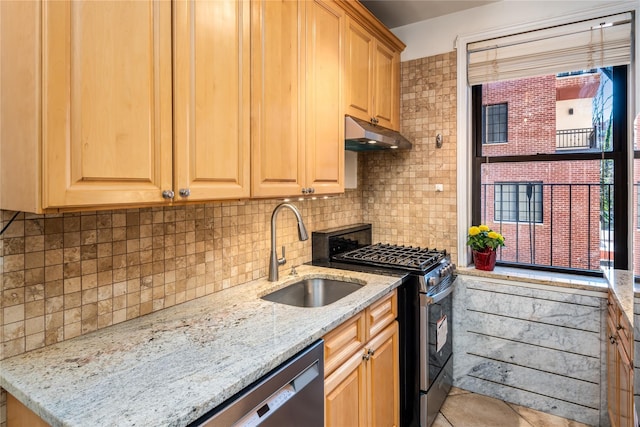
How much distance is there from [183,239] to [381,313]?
1026 mm

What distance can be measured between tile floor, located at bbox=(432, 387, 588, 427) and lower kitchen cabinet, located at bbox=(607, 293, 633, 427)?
0.34 m

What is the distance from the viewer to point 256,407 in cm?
109

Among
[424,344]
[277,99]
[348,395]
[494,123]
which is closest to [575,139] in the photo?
[494,123]

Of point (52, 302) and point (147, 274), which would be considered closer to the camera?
point (52, 302)

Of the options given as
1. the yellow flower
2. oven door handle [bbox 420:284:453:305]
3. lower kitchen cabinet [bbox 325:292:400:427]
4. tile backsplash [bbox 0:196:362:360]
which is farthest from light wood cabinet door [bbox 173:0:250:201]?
Result: the yellow flower

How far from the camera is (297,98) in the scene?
70.5 inches

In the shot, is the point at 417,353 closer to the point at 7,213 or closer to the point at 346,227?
the point at 346,227

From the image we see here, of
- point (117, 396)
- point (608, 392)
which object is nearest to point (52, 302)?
point (117, 396)

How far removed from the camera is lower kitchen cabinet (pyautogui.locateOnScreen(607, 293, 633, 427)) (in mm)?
1571

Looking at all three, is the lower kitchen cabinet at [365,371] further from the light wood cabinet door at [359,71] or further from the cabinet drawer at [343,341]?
the light wood cabinet door at [359,71]

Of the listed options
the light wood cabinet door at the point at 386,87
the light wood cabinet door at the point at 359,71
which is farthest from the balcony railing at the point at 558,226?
the light wood cabinet door at the point at 359,71

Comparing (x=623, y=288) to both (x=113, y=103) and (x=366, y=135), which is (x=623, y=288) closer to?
(x=366, y=135)

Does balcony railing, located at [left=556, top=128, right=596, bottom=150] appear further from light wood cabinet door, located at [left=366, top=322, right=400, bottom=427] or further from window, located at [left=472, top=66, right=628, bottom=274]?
light wood cabinet door, located at [left=366, top=322, right=400, bottom=427]

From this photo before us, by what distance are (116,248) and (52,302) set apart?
0.26m
